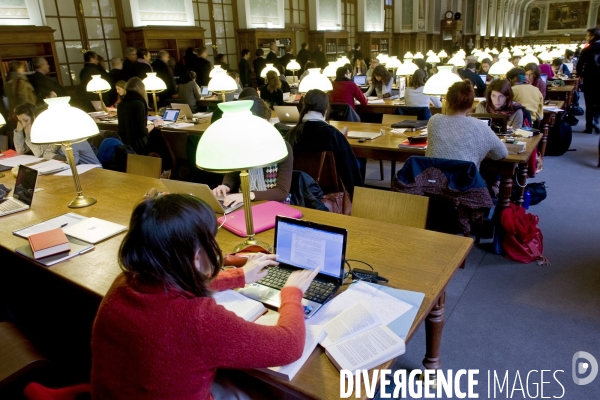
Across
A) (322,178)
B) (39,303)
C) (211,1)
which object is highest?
(211,1)

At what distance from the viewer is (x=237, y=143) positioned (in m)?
1.33

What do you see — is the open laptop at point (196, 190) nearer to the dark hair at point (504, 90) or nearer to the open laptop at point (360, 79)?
the dark hair at point (504, 90)

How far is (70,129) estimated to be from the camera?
6.71 ft

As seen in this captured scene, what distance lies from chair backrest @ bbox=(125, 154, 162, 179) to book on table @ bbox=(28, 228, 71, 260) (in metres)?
1.07

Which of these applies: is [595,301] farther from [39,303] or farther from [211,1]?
[211,1]

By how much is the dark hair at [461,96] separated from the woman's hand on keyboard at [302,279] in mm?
1767

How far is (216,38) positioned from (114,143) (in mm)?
6616

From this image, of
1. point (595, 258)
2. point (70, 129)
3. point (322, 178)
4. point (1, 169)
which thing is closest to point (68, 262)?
point (70, 129)

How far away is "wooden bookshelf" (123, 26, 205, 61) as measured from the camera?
7.66 m

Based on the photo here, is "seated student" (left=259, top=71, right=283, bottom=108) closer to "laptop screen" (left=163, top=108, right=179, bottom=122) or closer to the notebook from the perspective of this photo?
"laptop screen" (left=163, top=108, right=179, bottom=122)

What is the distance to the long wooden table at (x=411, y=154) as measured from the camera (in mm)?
2824

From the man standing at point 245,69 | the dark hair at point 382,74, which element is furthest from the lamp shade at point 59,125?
the man standing at point 245,69

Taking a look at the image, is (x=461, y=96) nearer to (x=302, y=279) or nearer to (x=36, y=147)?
(x=302, y=279)

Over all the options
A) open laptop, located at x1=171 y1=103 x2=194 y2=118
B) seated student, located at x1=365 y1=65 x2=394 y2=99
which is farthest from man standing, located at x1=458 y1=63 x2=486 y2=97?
open laptop, located at x1=171 y1=103 x2=194 y2=118
